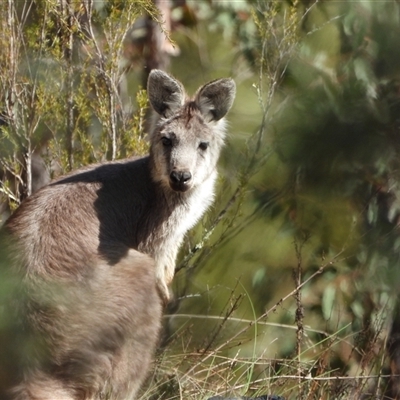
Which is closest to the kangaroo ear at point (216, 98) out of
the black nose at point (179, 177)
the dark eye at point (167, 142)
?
the dark eye at point (167, 142)

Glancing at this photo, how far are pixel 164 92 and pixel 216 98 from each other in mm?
342

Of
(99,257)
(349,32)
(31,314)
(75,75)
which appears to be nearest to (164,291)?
(99,257)

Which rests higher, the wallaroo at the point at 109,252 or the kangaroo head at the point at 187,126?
the kangaroo head at the point at 187,126

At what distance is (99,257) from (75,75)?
5.85 ft

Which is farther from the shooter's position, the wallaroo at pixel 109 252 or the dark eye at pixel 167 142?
the dark eye at pixel 167 142

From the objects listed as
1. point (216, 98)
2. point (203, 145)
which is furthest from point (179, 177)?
point (216, 98)

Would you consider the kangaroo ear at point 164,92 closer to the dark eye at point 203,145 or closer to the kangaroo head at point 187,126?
the kangaroo head at point 187,126

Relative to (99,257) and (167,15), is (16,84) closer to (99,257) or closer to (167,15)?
(99,257)

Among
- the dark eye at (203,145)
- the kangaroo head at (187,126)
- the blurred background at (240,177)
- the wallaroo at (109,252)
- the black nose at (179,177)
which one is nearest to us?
the blurred background at (240,177)

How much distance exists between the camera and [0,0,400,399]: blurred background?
5.37ft

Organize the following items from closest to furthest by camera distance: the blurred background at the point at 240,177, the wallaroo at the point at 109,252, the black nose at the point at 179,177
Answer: the blurred background at the point at 240,177 < the wallaroo at the point at 109,252 < the black nose at the point at 179,177

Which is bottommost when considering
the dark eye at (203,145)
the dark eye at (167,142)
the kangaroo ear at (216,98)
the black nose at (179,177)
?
the black nose at (179,177)

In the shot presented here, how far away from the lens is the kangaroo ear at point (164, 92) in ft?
16.6

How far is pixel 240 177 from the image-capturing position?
5273 mm
